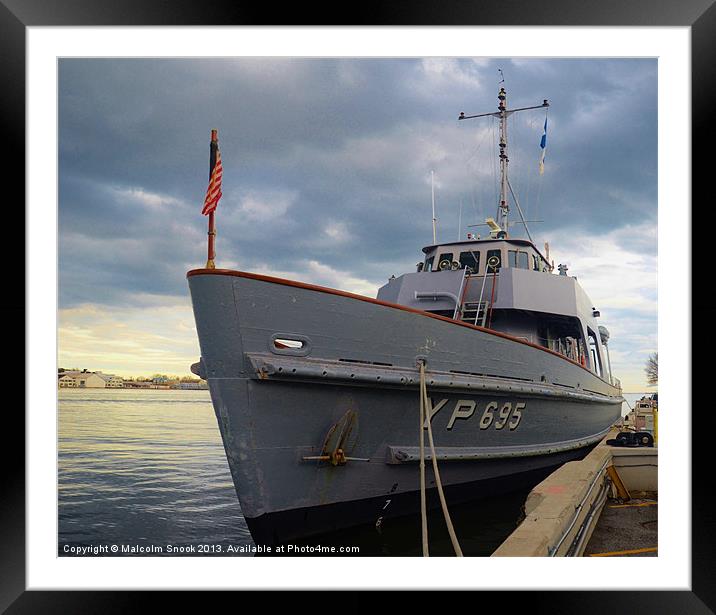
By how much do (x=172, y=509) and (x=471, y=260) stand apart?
5.20 meters

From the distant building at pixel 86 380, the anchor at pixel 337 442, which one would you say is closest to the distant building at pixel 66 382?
the distant building at pixel 86 380

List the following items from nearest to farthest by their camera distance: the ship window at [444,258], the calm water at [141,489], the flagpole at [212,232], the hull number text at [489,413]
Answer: the flagpole at [212,232]
the hull number text at [489,413]
the calm water at [141,489]
the ship window at [444,258]

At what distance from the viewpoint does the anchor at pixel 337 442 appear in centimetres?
471

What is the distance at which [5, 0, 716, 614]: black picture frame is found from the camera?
3.81m

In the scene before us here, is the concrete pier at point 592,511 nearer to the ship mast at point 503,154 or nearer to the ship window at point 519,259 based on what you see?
the ship window at point 519,259

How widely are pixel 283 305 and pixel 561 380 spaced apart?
4246 millimetres

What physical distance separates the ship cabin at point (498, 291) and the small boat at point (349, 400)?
1185mm

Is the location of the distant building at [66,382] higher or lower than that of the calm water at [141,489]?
higher

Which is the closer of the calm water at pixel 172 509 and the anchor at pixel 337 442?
the anchor at pixel 337 442

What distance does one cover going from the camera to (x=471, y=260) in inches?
338

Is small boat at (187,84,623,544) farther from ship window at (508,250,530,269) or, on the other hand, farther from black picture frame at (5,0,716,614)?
ship window at (508,250,530,269)

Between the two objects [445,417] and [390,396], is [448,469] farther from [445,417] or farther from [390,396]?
[390,396]

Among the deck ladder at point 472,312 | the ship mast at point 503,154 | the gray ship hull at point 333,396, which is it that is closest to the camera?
the gray ship hull at point 333,396

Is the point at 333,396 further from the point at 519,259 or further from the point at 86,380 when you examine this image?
the point at 519,259
